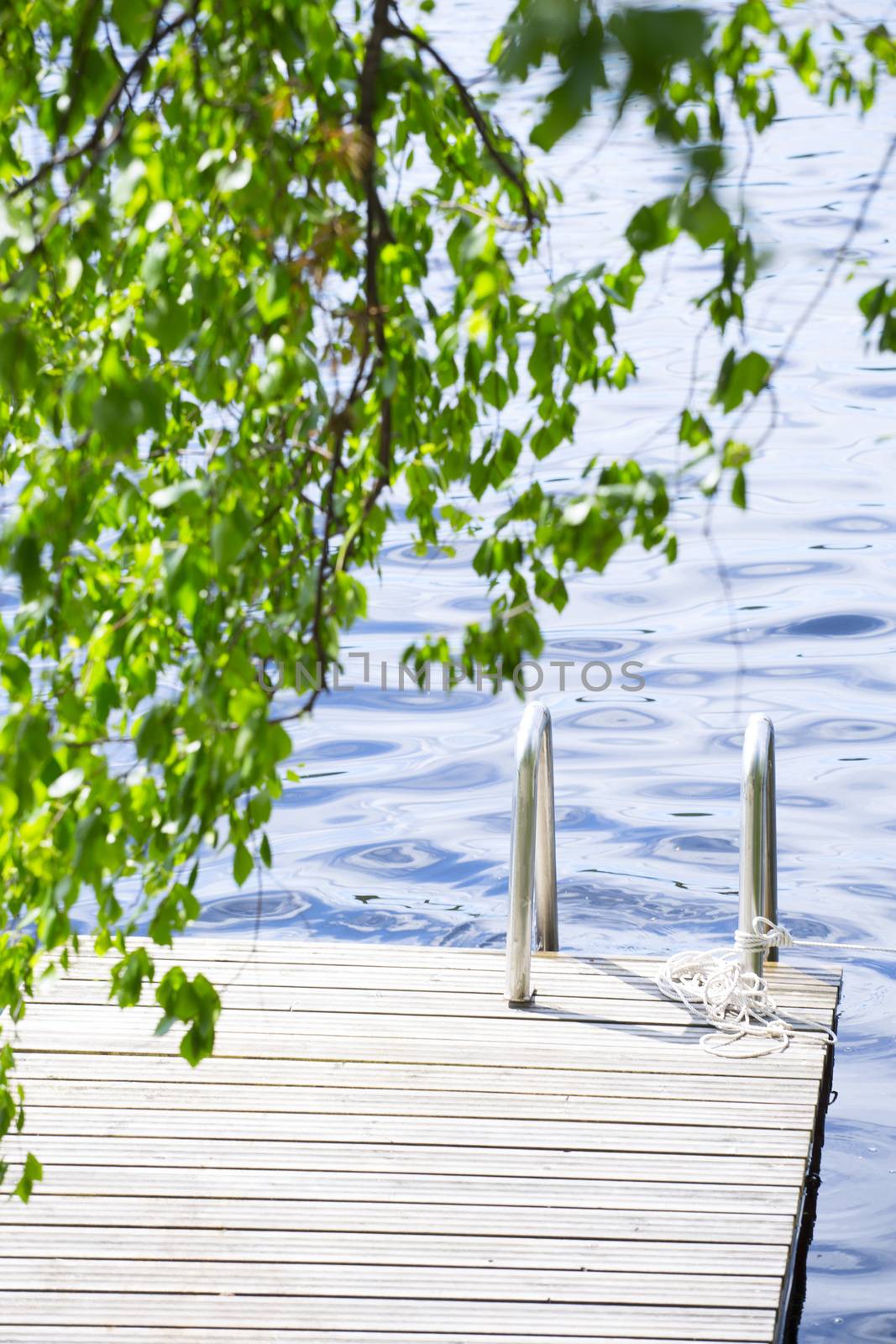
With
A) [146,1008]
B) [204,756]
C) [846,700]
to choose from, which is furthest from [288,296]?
[846,700]

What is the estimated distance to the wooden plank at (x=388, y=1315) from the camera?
9.84ft

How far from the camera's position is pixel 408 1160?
11.7 ft

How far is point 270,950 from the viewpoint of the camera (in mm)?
4641

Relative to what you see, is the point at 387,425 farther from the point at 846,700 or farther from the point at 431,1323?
the point at 846,700

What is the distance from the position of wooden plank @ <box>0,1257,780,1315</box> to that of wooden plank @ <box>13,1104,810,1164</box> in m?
0.43

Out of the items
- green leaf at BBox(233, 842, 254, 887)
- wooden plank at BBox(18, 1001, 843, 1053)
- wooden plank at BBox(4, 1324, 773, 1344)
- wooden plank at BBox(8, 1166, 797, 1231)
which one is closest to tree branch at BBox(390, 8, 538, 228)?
green leaf at BBox(233, 842, 254, 887)

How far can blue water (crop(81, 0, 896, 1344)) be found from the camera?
5.96 metres

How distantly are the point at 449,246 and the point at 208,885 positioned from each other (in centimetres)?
541

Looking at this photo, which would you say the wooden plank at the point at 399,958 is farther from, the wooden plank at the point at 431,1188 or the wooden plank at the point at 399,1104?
the wooden plank at the point at 431,1188

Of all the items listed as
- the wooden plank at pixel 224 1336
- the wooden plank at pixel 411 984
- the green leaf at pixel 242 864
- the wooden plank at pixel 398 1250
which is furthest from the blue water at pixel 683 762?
the green leaf at pixel 242 864

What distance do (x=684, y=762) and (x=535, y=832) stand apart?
3.93 meters

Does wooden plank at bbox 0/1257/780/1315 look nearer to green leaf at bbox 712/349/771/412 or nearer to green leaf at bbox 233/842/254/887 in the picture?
green leaf at bbox 233/842/254/887

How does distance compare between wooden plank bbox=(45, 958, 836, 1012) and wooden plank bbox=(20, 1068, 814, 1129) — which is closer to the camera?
wooden plank bbox=(20, 1068, 814, 1129)

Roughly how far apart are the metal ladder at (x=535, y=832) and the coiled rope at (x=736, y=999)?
4 centimetres
